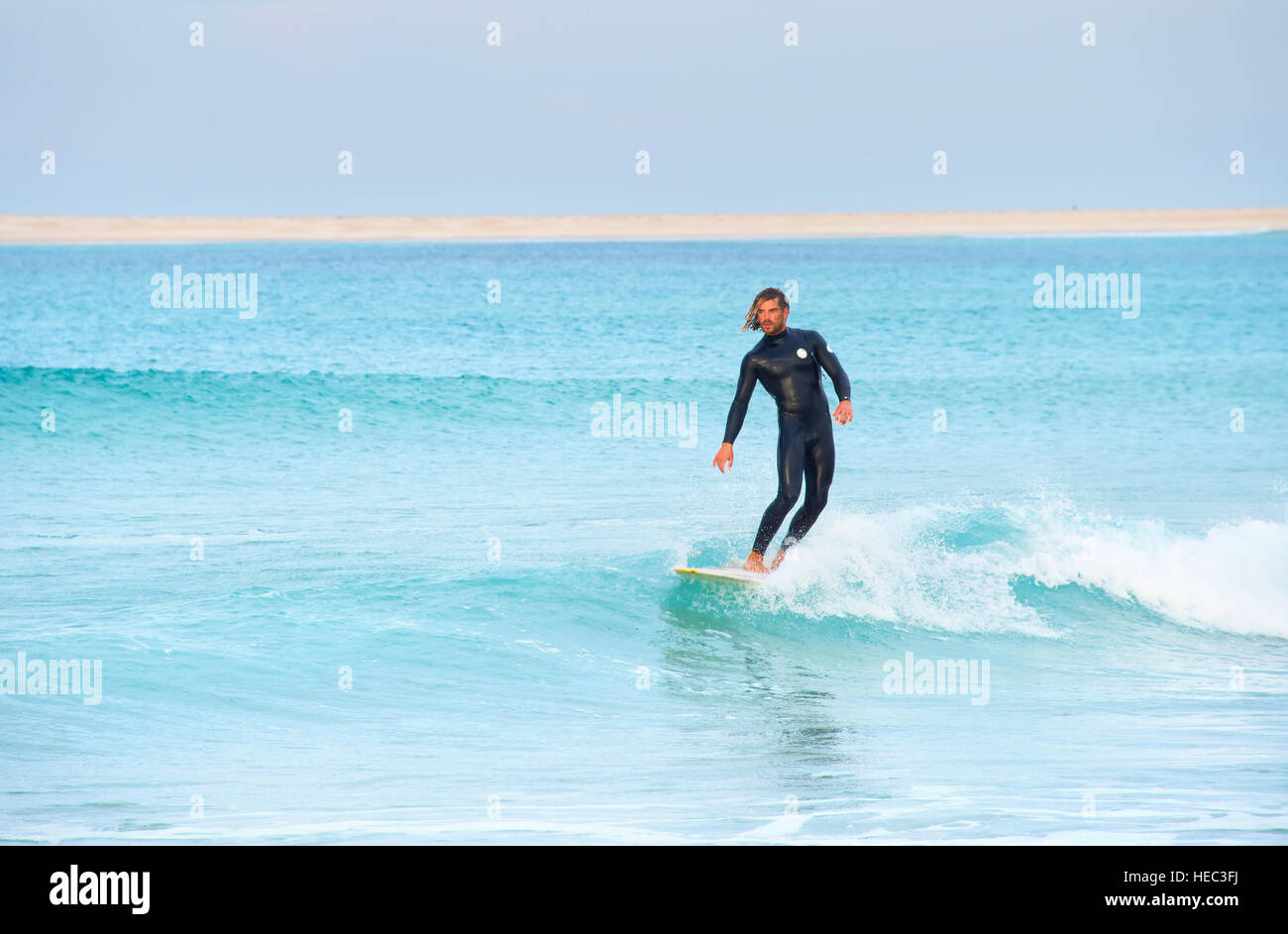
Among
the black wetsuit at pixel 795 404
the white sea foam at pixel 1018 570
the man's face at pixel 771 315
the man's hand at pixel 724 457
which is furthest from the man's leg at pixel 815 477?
the man's face at pixel 771 315

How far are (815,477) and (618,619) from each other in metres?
1.64

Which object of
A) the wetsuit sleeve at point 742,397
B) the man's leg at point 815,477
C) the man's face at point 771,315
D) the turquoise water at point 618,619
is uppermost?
the man's face at point 771,315

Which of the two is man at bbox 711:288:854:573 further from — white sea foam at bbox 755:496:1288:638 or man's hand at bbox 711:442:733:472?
white sea foam at bbox 755:496:1288:638

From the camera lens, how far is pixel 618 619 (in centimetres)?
907

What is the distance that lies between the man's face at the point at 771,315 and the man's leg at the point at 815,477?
704 mm

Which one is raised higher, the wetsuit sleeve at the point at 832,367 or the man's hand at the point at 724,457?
the wetsuit sleeve at the point at 832,367

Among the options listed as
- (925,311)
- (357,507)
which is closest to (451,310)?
(925,311)

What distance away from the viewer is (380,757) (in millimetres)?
6469

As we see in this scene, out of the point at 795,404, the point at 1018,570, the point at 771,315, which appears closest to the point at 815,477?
the point at 795,404

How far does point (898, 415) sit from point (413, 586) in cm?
1123

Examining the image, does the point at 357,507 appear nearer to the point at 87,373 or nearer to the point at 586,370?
the point at 87,373

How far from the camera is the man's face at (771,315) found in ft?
27.2

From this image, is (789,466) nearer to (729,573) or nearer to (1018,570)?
(729,573)

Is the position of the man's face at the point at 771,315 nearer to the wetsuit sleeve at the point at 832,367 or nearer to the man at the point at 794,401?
the man at the point at 794,401
